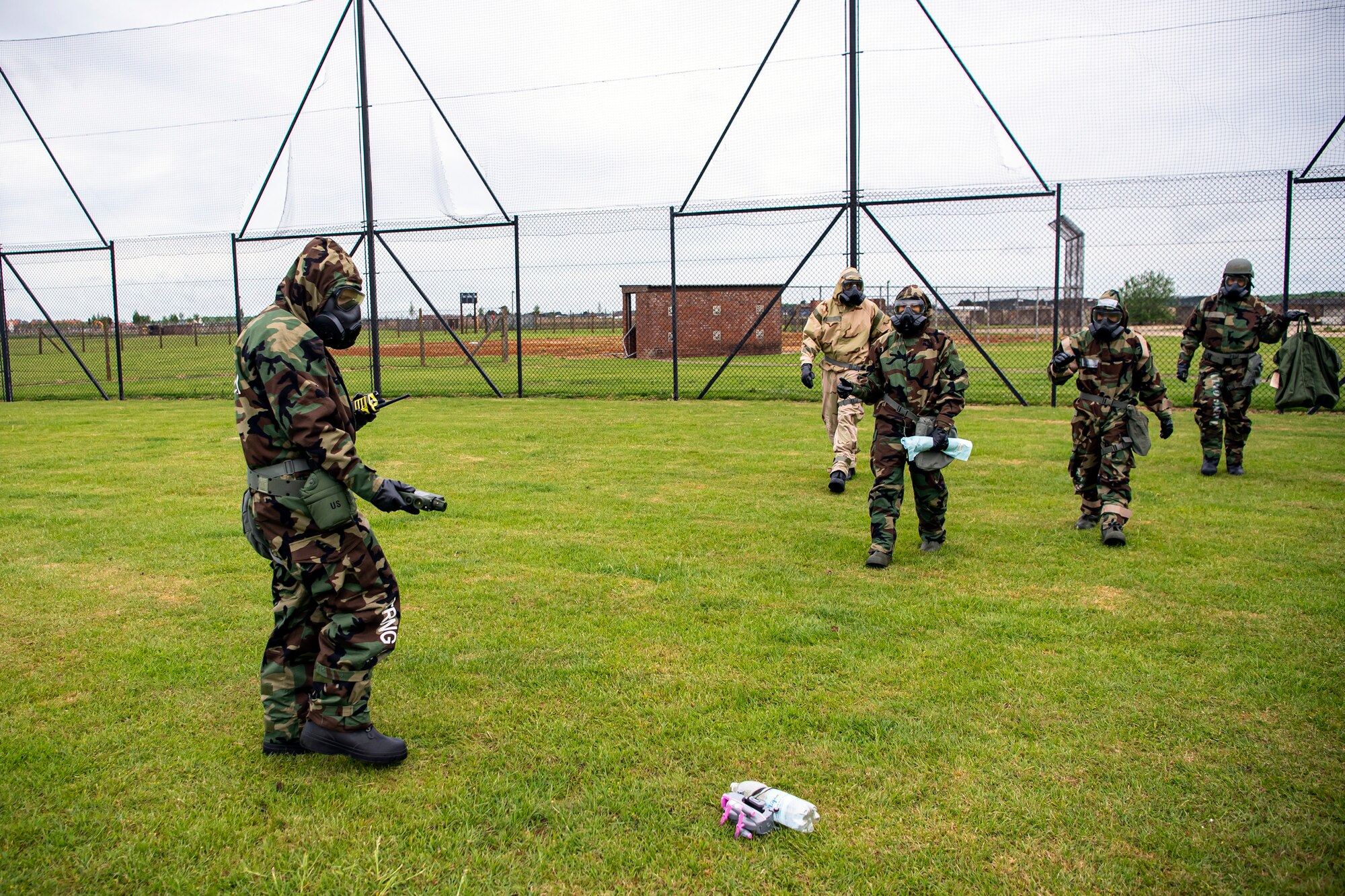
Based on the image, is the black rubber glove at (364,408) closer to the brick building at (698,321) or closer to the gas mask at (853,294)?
the gas mask at (853,294)

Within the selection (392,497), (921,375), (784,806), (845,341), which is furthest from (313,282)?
(845,341)

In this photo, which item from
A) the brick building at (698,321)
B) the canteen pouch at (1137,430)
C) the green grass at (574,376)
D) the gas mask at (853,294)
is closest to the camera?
the canteen pouch at (1137,430)

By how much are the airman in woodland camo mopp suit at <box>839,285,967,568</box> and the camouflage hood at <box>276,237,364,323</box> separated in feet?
12.0

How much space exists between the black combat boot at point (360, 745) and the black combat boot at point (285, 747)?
10 cm

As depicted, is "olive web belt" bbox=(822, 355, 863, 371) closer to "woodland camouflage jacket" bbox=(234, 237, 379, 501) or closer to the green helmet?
the green helmet

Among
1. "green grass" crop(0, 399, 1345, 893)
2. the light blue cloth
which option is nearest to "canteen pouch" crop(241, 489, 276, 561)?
"green grass" crop(0, 399, 1345, 893)

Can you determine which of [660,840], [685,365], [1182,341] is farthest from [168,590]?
[685,365]

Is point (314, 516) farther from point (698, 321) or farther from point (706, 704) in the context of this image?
point (698, 321)

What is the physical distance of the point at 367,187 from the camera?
57.4 feet

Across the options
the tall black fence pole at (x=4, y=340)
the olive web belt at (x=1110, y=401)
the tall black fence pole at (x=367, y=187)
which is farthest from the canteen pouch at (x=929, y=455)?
the tall black fence pole at (x=4, y=340)

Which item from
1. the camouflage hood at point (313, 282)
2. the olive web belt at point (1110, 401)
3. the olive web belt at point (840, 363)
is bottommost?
the olive web belt at point (1110, 401)

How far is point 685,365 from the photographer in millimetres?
22359

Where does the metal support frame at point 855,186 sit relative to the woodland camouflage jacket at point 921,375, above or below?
above

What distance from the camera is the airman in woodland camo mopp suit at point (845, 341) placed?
9.17 metres
